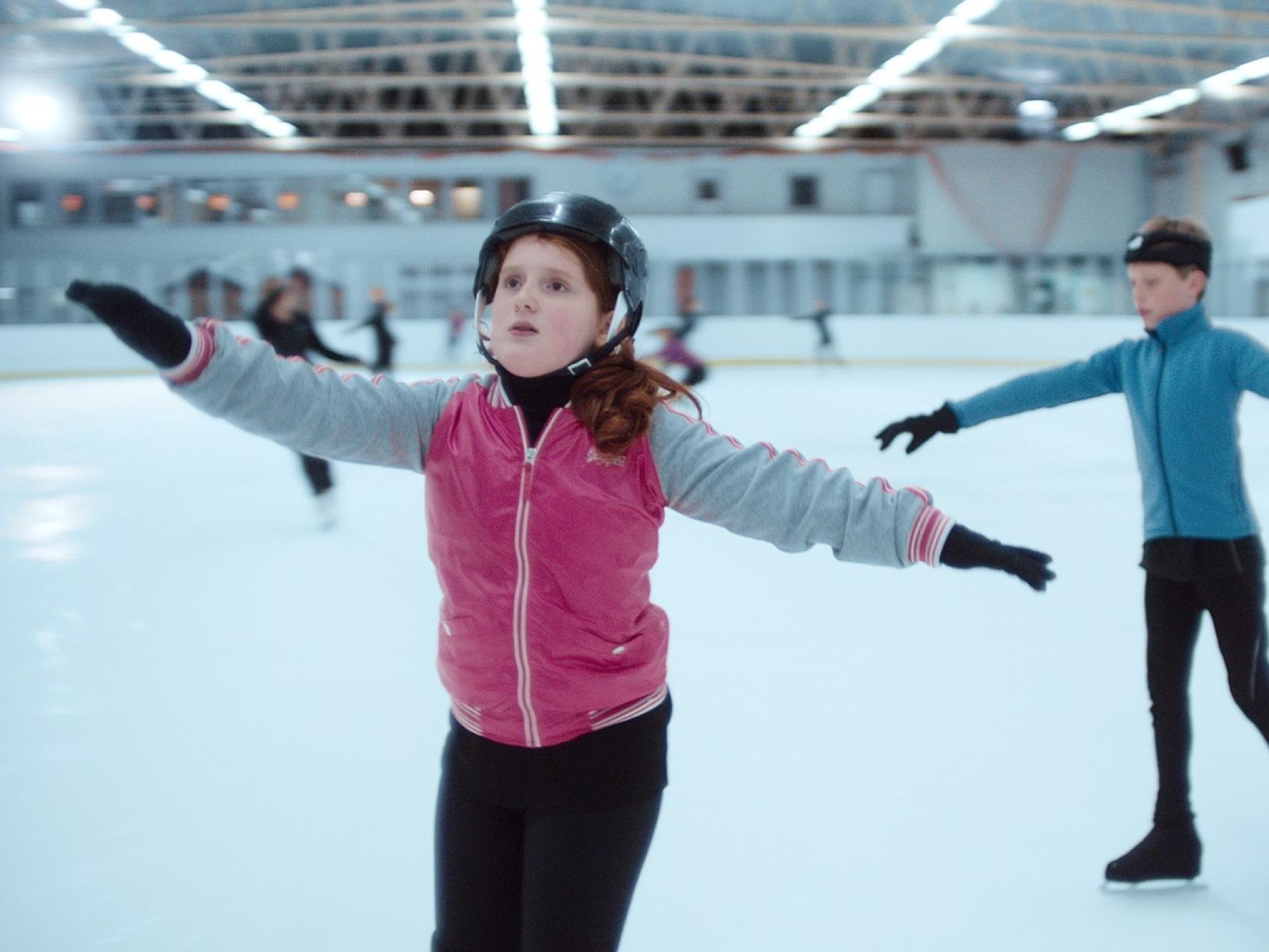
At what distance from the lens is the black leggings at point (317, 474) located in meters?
5.26

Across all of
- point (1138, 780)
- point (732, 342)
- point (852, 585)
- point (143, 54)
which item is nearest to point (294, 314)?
point (852, 585)

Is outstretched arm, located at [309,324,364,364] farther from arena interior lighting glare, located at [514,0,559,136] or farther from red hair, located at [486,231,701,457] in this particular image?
arena interior lighting glare, located at [514,0,559,136]

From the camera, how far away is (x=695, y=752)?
2646 mm

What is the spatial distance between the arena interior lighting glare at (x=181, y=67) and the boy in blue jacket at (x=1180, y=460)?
39.6 feet

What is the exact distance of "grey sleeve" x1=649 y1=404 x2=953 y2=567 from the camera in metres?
1.18

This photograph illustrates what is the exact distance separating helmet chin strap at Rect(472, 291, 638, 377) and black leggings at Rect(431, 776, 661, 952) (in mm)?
450

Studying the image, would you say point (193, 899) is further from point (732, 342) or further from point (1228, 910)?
point (732, 342)

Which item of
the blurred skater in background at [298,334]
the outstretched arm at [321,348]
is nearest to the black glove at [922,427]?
the blurred skater in background at [298,334]

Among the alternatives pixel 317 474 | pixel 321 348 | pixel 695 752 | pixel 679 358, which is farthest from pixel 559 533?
pixel 679 358

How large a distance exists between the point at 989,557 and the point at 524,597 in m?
0.48

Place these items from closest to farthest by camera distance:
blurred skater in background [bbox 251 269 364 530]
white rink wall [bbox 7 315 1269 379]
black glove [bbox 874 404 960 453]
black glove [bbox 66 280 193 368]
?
black glove [bbox 66 280 193 368], black glove [bbox 874 404 960 453], blurred skater in background [bbox 251 269 364 530], white rink wall [bbox 7 315 1269 379]

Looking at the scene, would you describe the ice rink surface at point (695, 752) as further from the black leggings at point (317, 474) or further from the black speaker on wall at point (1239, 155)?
the black speaker on wall at point (1239, 155)

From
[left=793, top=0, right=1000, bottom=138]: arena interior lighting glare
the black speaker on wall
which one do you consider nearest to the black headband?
[left=793, top=0, right=1000, bottom=138]: arena interior lighting glare

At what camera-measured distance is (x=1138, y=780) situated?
248 centimetres
